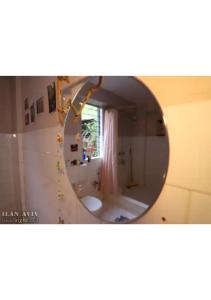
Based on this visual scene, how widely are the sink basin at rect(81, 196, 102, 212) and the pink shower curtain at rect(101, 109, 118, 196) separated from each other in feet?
0.19

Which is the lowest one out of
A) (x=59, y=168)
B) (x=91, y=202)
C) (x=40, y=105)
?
(x=91, y=202)

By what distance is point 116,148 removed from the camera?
552mm

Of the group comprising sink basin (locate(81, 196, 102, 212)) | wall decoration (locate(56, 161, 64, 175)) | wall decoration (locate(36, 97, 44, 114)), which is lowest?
sink basin (locate(81, 196, 102, 212))

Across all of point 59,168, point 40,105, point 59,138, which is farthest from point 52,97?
point 59,168

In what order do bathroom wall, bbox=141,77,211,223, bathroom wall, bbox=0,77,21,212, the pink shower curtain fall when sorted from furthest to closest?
1. bathroom wall, bbox=0,77,21,212
2. the pink shower curtain
3. bathroom wall, bbox=141,77,211,223

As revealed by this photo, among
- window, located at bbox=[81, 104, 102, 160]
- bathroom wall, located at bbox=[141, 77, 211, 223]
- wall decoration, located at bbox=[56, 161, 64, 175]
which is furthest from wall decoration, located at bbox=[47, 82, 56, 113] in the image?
bathroom wall, located at bbox=[141, 77, 211, 223]

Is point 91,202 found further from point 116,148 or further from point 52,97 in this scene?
point 52,97

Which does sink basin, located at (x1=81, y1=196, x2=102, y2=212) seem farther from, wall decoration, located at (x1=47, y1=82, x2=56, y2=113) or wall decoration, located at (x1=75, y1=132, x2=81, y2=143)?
wall decoration, located at (x1=47, y1=82, x2=56, y2=113)

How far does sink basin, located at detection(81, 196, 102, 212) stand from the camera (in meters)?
0.62

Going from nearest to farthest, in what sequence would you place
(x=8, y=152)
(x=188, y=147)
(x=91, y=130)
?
(x=188, y=147)
(x=91, y=130)
(x=8, y=152)

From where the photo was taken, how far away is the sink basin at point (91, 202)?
2.02ft

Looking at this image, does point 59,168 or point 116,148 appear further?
point 59,168

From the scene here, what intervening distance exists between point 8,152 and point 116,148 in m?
0.59
